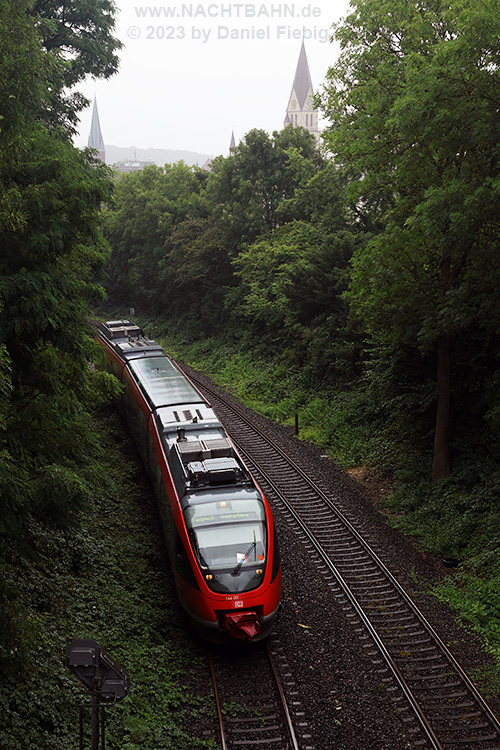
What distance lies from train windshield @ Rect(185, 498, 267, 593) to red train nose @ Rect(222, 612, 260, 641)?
373 millimetres

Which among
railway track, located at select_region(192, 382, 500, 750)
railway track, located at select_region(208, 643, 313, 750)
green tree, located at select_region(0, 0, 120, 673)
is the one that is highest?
green tree, located at select_region(0, 0, 120, 673)

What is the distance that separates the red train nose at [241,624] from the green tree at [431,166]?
26.9ft

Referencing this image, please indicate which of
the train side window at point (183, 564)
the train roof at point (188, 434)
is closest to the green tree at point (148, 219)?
the train roof at point (188, 434)

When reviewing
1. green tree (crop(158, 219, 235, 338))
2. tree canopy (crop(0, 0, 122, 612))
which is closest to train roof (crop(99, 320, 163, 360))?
tree canopy (crop(0, 0, 122, 612))

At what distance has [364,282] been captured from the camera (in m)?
16.3

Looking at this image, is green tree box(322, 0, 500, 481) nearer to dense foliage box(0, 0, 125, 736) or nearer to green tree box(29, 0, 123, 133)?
dense foliage box(0, 0, 125, 736)

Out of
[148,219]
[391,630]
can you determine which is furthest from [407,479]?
[148,219]

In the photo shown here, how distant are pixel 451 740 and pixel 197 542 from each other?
15.1 feet

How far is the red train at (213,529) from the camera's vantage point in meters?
9.40

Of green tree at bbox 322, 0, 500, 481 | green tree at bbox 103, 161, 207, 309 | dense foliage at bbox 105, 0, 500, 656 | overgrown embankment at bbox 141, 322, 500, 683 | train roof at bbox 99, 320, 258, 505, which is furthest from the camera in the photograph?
green tree at bbox 103, 161, 207, 309

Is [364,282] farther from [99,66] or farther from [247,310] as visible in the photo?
[247,310]

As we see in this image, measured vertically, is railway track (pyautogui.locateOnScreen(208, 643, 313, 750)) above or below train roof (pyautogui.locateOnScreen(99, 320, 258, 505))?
below

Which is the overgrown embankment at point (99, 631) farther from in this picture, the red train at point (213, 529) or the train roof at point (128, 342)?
the train roof at point (128, 342)

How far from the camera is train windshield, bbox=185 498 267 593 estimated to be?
9.55 m
